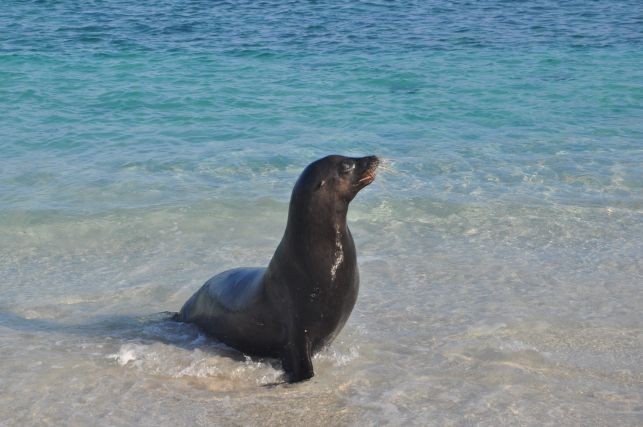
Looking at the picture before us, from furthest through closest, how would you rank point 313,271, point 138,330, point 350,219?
point 350,219 < point 138,330 < point 313,271

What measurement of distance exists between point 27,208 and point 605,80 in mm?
10923

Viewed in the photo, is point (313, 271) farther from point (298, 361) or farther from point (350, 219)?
point (350, 219)

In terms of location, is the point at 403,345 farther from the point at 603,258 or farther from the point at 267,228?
the point at 267,228

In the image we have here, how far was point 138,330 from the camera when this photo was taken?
6.38 meters

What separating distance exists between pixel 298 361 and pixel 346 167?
3.80 feet

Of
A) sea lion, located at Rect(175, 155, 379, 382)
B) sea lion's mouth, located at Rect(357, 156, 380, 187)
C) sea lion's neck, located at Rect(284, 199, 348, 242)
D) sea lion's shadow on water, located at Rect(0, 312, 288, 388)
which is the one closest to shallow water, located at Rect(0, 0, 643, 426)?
sea lion's shadow on water, located at Rect(0, 312, 288, 388)

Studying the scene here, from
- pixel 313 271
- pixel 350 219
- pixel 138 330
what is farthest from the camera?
pixel 350 219

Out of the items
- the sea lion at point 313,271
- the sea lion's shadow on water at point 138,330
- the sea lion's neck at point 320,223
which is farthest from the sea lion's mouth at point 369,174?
the sea lion's shadow on water at point 138,330

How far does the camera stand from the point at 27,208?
9586 mm

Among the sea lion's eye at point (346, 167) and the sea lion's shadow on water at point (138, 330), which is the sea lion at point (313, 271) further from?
the sea lion's shadow on water at point (138, 330)

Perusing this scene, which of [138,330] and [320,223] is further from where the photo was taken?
[138,330]

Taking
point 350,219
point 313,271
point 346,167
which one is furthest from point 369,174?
point 350,219

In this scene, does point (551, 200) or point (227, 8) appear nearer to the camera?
point (551, 200)

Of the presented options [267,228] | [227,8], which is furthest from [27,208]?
[227,8]
